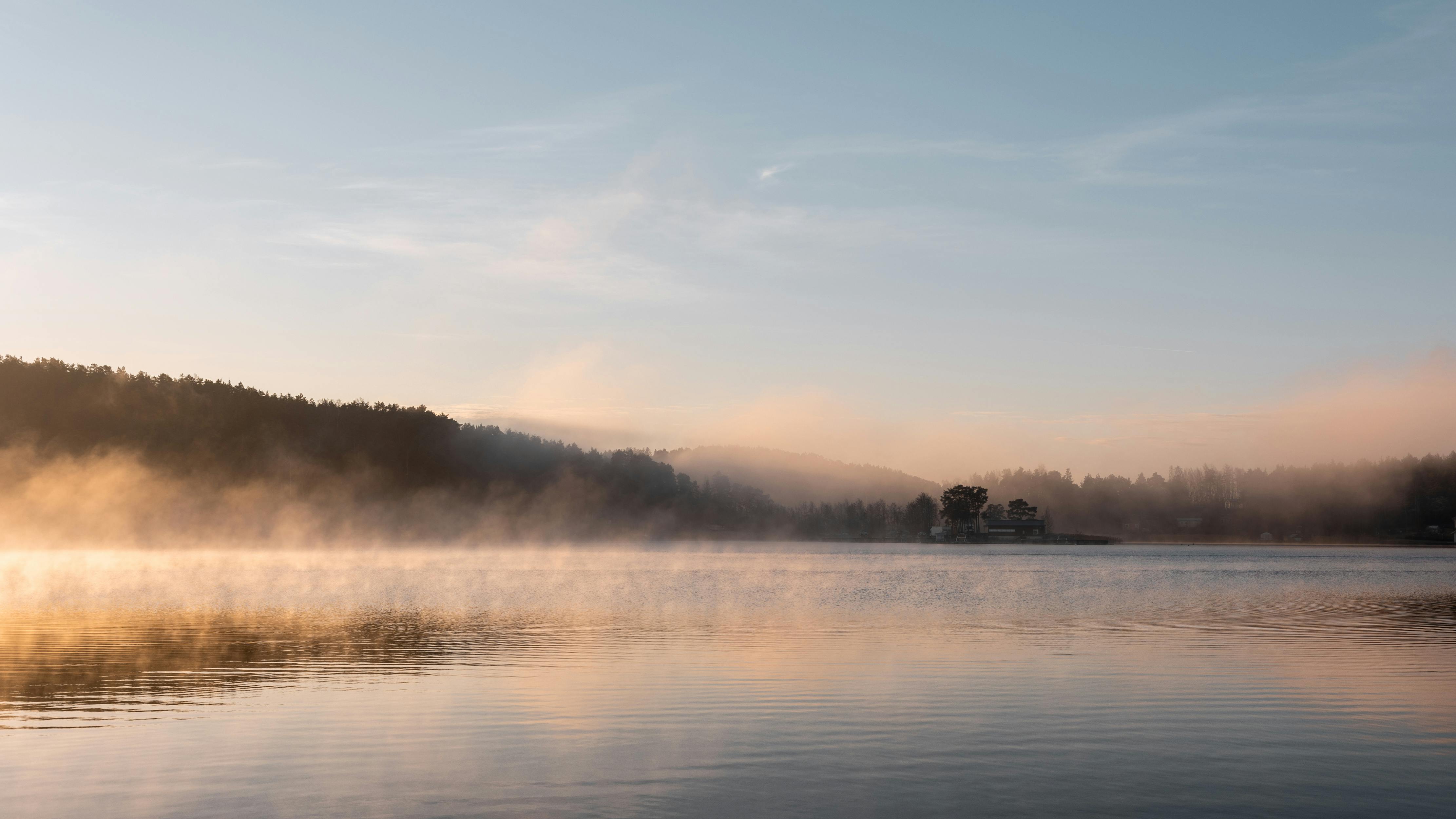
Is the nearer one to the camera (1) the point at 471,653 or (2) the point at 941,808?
(2) the point at 941,808

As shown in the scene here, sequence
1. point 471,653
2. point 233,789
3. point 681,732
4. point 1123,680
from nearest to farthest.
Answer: point 233,789 < point 681,732 < point 1123,680 < point 471,653

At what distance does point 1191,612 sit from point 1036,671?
119 feet

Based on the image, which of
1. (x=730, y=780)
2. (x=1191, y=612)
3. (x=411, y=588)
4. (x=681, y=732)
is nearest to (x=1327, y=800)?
(x=730, y=780)

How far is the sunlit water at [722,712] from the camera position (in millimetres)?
20828

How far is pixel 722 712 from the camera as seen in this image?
30516 millimetres

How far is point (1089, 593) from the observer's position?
92812mm

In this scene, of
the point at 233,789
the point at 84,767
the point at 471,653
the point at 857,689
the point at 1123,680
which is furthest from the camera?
the point at 471,653

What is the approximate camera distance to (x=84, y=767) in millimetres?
22938

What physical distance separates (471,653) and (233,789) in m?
23.9

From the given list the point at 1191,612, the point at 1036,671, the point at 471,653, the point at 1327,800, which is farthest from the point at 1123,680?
the point at 1191,612

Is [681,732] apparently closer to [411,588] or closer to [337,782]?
[337,782]

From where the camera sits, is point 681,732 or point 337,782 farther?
point 681,732

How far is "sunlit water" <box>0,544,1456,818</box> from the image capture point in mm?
20828

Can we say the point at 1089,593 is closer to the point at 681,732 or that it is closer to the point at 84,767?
the point at 681,732
